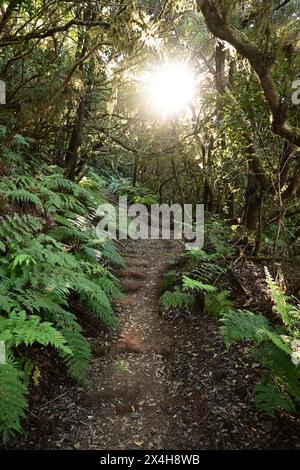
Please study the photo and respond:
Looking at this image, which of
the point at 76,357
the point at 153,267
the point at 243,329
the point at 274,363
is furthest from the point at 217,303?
the point at 153,267

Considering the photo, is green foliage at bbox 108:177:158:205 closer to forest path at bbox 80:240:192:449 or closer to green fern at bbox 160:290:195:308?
forest path at bbox 80:240:192:449

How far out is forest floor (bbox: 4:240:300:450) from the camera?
3334mm

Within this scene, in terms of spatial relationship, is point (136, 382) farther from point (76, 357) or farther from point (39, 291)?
point (39, 291)

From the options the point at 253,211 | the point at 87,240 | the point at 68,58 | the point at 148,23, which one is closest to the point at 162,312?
the point at 87,240

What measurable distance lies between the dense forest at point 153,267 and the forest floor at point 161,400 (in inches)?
0.7

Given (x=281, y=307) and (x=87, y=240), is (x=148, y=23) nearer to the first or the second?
(x=87, y=240)

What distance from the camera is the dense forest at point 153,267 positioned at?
11.3 feet

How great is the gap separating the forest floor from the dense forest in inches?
0.7

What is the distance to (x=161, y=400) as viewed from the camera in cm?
400

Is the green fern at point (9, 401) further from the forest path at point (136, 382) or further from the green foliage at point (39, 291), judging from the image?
the forest path at point (136, 382)

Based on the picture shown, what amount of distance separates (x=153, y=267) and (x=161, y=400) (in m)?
3.84

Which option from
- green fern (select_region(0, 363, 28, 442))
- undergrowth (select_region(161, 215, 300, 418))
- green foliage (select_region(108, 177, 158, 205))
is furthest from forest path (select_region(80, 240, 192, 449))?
green foliage (select_region(108, 177, 158, 205))

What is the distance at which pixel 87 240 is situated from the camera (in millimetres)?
6559
